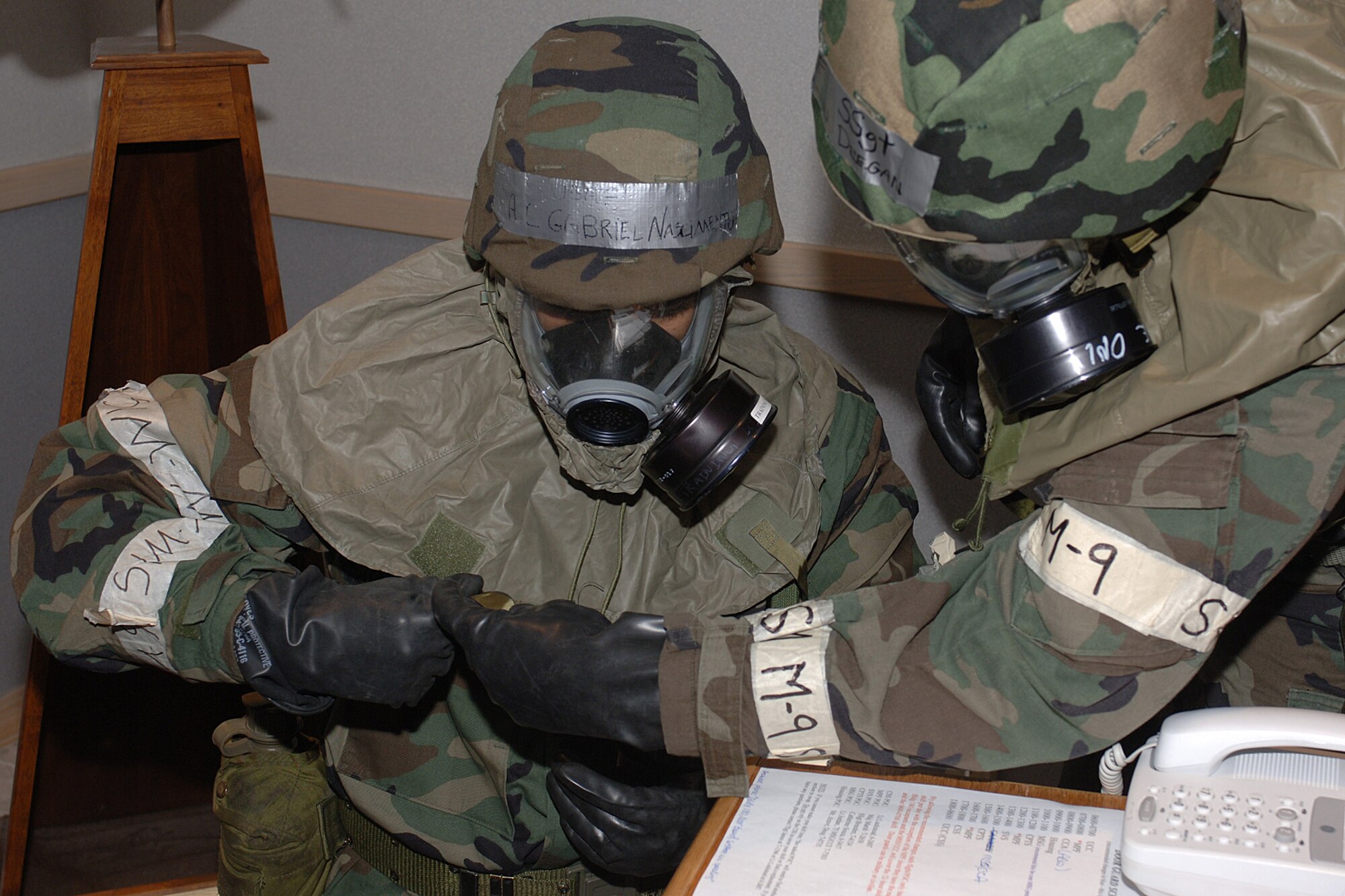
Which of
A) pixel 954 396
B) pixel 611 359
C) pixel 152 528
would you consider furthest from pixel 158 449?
pixel 954 396

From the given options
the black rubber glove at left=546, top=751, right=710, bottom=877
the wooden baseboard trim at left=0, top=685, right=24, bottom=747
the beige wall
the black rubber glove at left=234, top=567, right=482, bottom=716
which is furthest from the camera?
the wooden baseboard trim at left=0, top=685, right=24, bottom=747

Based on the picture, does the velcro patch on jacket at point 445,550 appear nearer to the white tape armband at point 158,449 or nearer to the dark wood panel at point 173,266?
the white tape armband at point 158,449

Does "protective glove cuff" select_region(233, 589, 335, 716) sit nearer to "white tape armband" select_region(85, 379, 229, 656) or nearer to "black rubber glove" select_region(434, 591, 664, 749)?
"white tape armband" select_region(85, 379, 229, 656)

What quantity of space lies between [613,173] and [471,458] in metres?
0.46

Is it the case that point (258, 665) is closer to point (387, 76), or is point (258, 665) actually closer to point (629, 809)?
point (629, 809)

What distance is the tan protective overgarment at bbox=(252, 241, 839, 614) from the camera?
1.45 m

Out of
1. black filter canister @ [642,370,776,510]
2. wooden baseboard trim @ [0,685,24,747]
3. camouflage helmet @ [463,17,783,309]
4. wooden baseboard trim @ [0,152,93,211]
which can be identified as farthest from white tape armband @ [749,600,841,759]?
wooden baseboard trim @ [0,685,24,747]

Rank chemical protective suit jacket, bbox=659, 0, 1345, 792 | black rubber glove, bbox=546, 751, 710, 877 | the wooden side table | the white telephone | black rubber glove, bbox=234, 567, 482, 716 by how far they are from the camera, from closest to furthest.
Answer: the white telephone, chemical protective suit jacket, bbox=659, 0, 1345, 792, black rubber glove, bbox=234, 567, 482, 716, black rubber glove, bbox=546, 751, 710, 877, the wooden side table

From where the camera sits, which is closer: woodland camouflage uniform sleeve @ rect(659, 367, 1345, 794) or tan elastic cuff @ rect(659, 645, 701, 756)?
woodland camouflage uniform sleeve @ rect(659, 367, 1345, 794)

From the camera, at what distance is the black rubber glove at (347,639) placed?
129cm

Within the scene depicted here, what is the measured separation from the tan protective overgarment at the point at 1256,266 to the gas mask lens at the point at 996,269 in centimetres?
10

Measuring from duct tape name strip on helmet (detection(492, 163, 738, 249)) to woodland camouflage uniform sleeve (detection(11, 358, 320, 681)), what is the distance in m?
0.46

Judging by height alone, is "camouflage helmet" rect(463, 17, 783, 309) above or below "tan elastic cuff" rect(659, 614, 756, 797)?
above

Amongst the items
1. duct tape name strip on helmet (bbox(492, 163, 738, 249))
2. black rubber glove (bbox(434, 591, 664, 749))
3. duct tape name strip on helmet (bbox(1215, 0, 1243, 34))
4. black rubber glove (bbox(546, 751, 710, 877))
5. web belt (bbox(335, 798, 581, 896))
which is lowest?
web belt (bbox(335, 798, 581, 896))
